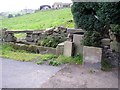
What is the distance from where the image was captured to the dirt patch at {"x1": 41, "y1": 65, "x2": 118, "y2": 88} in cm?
571

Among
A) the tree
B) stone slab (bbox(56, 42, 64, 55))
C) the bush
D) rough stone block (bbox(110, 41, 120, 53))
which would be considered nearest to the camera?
the tree

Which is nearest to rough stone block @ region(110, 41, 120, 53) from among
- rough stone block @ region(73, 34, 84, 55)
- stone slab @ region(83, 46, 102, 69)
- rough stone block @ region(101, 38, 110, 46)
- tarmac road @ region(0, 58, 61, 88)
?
→ rough stone block @ region(101, 38, 110, 46)

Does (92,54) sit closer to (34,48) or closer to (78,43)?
(78,43)

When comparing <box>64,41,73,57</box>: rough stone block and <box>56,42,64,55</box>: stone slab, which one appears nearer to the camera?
<box>64,41,73,57</box>: rough stone block

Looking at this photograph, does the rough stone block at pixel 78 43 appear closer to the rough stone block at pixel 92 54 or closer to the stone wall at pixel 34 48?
the rough stone block at pixel 92 54

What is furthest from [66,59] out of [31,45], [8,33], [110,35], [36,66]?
[8,33]

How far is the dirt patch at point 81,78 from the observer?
5715mm

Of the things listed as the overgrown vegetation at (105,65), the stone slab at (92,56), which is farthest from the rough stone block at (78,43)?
the overgrown vegetation at (105,65)

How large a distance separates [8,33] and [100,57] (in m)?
3.97

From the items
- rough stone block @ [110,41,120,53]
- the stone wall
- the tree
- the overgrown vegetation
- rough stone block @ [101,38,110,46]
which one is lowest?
the overgrown vegetation

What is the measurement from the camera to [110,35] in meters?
7.51

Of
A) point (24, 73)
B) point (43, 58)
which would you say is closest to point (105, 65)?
point (43, 58)

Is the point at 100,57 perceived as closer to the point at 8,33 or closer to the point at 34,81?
the point at 34,81

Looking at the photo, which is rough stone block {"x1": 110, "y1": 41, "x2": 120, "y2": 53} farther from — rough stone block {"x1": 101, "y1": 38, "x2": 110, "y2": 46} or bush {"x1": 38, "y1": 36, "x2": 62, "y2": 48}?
bush {"x1": 38, "y1": 36, "x2": 62, "y2": 48}
